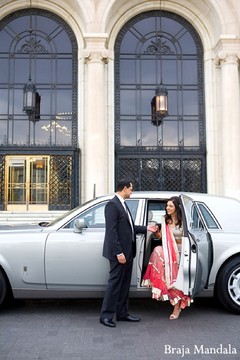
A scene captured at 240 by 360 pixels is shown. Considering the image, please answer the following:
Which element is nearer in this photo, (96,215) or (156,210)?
(96,215)

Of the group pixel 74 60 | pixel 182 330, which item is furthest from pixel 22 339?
pixel 74 60

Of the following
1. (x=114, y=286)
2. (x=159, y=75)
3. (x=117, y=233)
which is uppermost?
(x=159, y=75)

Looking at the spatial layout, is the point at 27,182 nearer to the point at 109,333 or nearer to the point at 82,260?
the point at 82,260

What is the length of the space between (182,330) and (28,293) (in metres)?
2.08

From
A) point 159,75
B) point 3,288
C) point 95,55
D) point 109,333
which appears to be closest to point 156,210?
point 109,333

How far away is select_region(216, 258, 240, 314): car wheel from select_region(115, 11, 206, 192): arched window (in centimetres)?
954

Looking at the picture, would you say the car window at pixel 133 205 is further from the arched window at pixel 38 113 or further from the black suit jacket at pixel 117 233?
the arched window at pixel 38 113

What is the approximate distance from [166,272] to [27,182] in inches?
422

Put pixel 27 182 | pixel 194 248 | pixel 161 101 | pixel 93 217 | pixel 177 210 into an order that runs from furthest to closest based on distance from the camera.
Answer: pixel 27 182, pixel 161 101, pixel 93 217, pixel 177 210, pixel 194 248

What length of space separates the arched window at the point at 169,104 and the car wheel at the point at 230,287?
375 inches

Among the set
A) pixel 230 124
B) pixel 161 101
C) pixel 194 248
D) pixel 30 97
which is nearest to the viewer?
pixel 194 248

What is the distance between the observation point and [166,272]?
479cm

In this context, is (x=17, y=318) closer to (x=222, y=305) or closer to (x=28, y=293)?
(x=28, y=293)

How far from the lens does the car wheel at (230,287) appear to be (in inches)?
204
